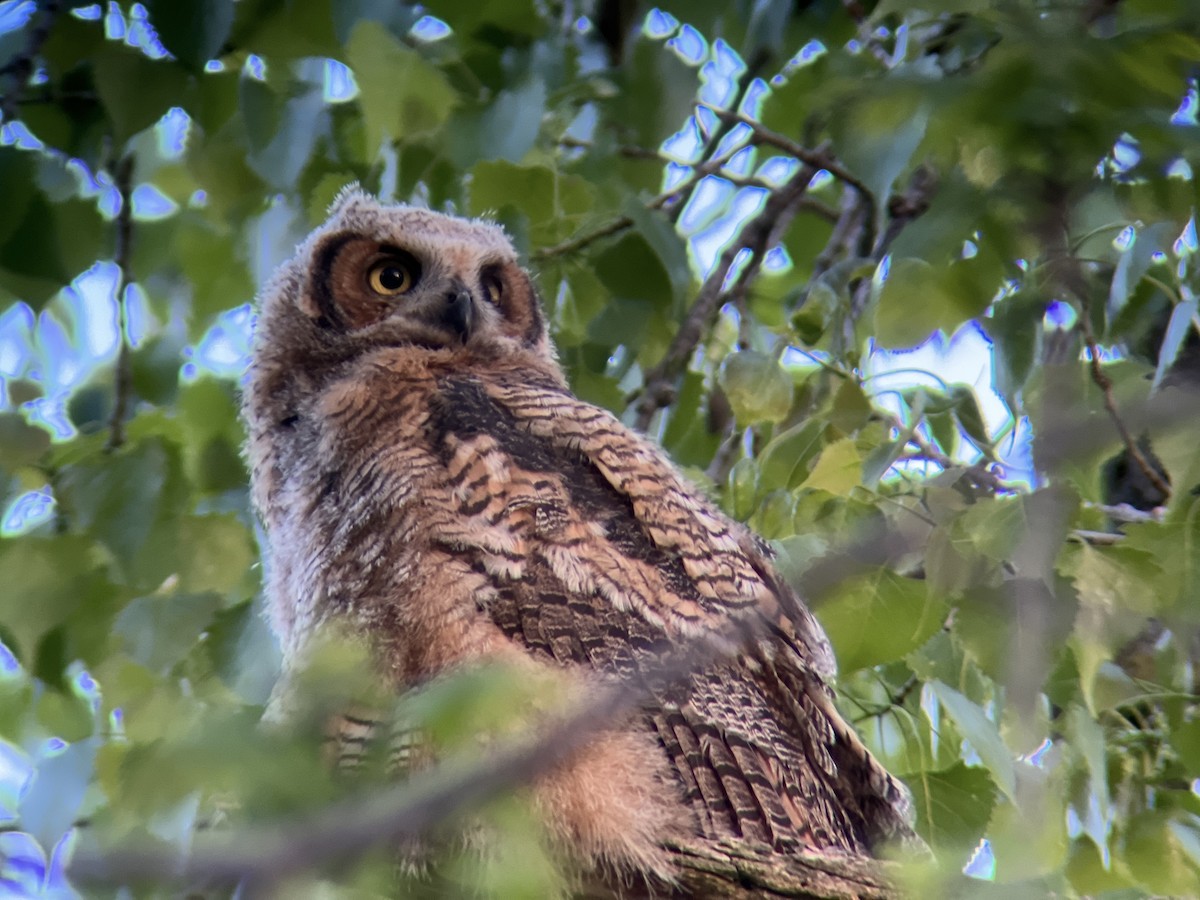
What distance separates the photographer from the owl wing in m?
1.77

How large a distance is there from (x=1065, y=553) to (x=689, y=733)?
63cm

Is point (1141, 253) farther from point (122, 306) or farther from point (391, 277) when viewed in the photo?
point (122, 306)

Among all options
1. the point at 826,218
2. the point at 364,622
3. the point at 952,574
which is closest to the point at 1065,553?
the point at 952,574

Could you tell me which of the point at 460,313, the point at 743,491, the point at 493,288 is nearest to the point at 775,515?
the point at 743,491

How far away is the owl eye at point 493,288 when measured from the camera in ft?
9.04

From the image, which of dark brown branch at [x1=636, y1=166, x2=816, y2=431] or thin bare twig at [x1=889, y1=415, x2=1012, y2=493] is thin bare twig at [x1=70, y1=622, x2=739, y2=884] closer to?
thin bare twig at [x1=889, y1=415, x2=1012, y2=493]

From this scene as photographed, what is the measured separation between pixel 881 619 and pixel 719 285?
110cm

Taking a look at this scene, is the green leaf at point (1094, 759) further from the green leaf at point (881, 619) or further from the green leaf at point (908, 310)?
the green leaf at point (908, 310)

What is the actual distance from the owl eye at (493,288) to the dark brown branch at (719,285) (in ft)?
1.23

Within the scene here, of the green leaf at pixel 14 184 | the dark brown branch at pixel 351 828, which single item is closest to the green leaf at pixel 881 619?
the dark brown branch at pixel 351 828

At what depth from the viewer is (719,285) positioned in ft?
9.33

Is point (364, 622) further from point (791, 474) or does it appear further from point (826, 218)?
point (826, 218)

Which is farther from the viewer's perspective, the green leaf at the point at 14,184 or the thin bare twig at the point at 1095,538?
the green leaf at the point at 14,184

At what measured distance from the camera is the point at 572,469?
205 centimetres
